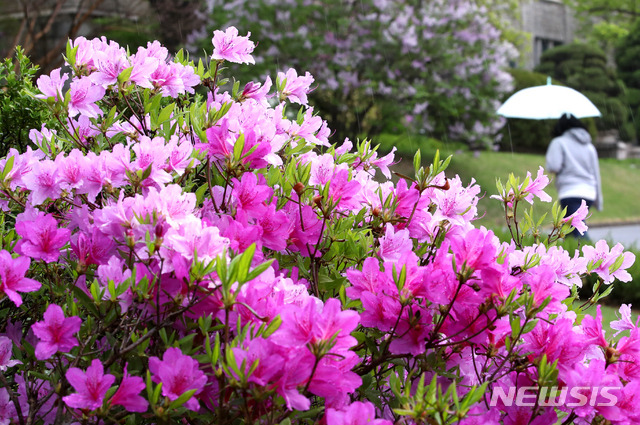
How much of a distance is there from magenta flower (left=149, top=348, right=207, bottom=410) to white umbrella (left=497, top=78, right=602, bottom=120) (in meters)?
8.78

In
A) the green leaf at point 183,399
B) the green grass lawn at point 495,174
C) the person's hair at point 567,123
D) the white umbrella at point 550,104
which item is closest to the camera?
the green leaf at point 183,399

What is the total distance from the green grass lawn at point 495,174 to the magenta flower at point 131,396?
1176 cm

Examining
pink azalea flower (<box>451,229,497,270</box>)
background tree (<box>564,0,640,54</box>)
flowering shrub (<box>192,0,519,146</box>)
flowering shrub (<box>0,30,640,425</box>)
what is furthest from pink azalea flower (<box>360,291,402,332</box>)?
background tree (<box>564,0,640,54</box>)

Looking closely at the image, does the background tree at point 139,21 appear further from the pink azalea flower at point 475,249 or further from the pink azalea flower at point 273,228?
the pink azalea flower at point 475,249

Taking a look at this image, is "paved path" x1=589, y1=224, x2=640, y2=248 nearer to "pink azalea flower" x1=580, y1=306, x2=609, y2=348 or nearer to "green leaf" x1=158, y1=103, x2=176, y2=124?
"pink azalea flower" x1=580, y1=306, x2=609, y2=348

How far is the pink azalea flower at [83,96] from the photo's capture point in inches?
58.8

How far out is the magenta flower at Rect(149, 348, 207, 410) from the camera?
43.3 inches

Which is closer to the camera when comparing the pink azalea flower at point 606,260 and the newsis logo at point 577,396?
the newsis logo at point 577,396

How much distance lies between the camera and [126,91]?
5.02 ft

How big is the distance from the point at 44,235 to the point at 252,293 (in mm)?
456

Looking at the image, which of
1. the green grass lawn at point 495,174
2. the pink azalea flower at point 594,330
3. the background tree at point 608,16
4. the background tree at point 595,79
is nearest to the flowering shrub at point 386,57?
the green grass lawn at point 495,174

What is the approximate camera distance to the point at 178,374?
1110 millimetres

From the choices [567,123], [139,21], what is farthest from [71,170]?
[139,21]

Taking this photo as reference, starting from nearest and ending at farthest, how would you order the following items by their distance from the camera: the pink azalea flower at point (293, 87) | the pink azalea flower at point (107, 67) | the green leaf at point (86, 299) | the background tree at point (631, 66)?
the green leaf at point (86, 299)
the pink azalea flower at point (107, 67)
the pink azalea flower at point (293, 87)
the background tree at point (631, 66)
